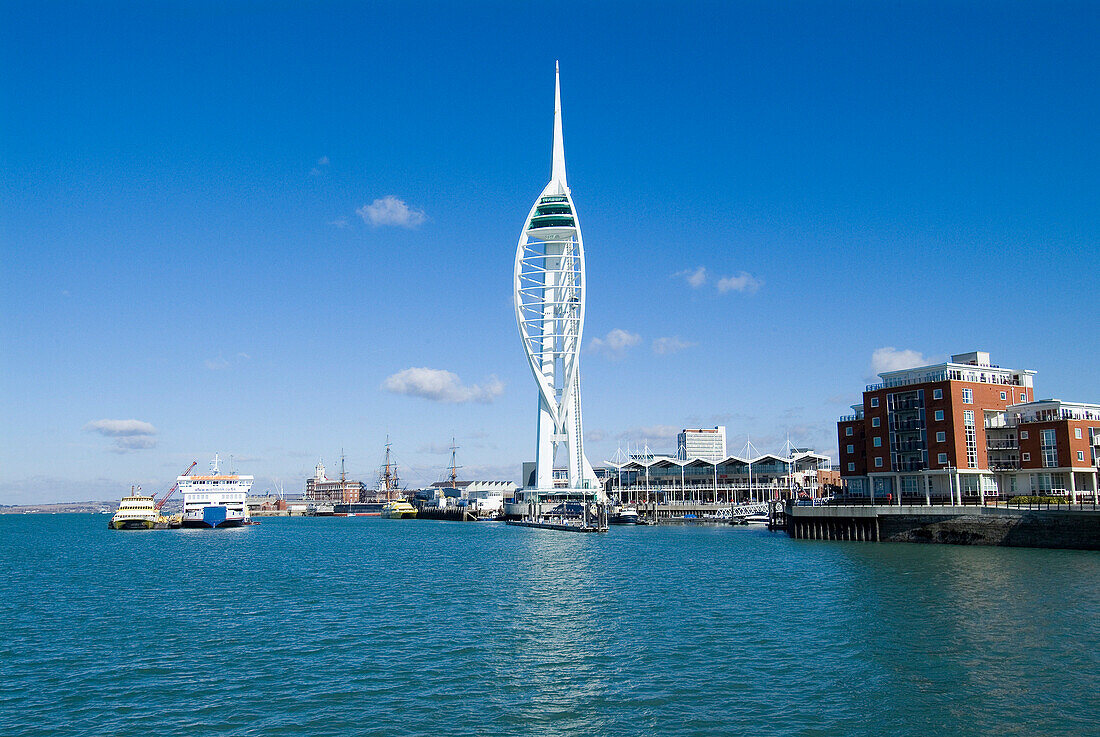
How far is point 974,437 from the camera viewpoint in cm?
8362

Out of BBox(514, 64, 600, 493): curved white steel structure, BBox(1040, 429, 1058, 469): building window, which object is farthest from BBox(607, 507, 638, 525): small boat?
BBox(1040, 429, 1058, 469): building window

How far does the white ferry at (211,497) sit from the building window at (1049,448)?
4043 inches

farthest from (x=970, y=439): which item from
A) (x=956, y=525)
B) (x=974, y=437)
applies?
(x=956, y=525)

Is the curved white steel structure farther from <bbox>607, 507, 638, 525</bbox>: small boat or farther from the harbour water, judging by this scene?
the harbour water

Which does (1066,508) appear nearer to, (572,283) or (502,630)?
(502,630)

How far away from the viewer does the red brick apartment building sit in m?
79.9

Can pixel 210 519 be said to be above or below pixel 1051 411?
below

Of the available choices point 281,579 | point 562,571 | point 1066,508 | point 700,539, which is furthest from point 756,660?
point 700,539

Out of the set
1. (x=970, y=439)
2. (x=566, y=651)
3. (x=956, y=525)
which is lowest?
(x=566, y=651)

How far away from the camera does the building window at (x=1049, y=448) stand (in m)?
79.6

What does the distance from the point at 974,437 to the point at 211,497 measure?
102 metres

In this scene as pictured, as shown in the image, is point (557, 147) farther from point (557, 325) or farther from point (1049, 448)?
point (1049, 448)

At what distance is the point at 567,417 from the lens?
15725 centimetres

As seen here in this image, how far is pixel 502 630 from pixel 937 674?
1613cm
